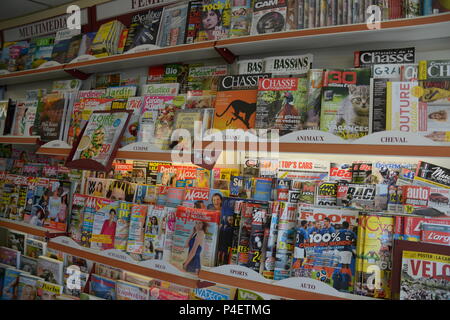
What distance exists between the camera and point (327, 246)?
1490 millimetres

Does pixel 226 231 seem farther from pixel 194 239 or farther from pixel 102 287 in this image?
pixel 102 287

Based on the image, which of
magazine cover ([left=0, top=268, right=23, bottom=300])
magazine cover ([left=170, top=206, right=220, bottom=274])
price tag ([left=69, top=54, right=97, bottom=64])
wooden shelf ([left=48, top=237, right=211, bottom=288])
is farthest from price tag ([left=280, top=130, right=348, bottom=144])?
magazine cover ([left=0, top=268, right=23, bottom=300])

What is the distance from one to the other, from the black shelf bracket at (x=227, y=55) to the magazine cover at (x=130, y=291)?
136cm

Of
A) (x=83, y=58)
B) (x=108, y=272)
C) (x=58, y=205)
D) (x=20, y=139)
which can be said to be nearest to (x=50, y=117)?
(x=20, y=139)

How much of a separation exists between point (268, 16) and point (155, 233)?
126 cm

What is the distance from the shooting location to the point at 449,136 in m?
1.33

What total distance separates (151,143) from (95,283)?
3.34ft

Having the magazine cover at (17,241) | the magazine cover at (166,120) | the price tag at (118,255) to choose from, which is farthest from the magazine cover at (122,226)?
the magazine cover at (17,241)

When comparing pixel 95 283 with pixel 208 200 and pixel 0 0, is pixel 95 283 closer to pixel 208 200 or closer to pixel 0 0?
pixel 208 200

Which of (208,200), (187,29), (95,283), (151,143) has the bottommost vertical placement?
(95,283)

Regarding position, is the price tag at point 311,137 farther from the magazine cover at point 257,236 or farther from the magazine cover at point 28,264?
the magazine cover at point 28,264

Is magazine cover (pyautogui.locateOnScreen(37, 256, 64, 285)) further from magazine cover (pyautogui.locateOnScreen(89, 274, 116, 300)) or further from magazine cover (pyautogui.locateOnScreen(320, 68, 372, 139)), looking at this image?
magazine cover (pyautogui.locateOnScreen(320, 68, 372, 139))

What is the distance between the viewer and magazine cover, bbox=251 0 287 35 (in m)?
1.80

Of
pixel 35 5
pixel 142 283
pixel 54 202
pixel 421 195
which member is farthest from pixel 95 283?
pixel 35 5
